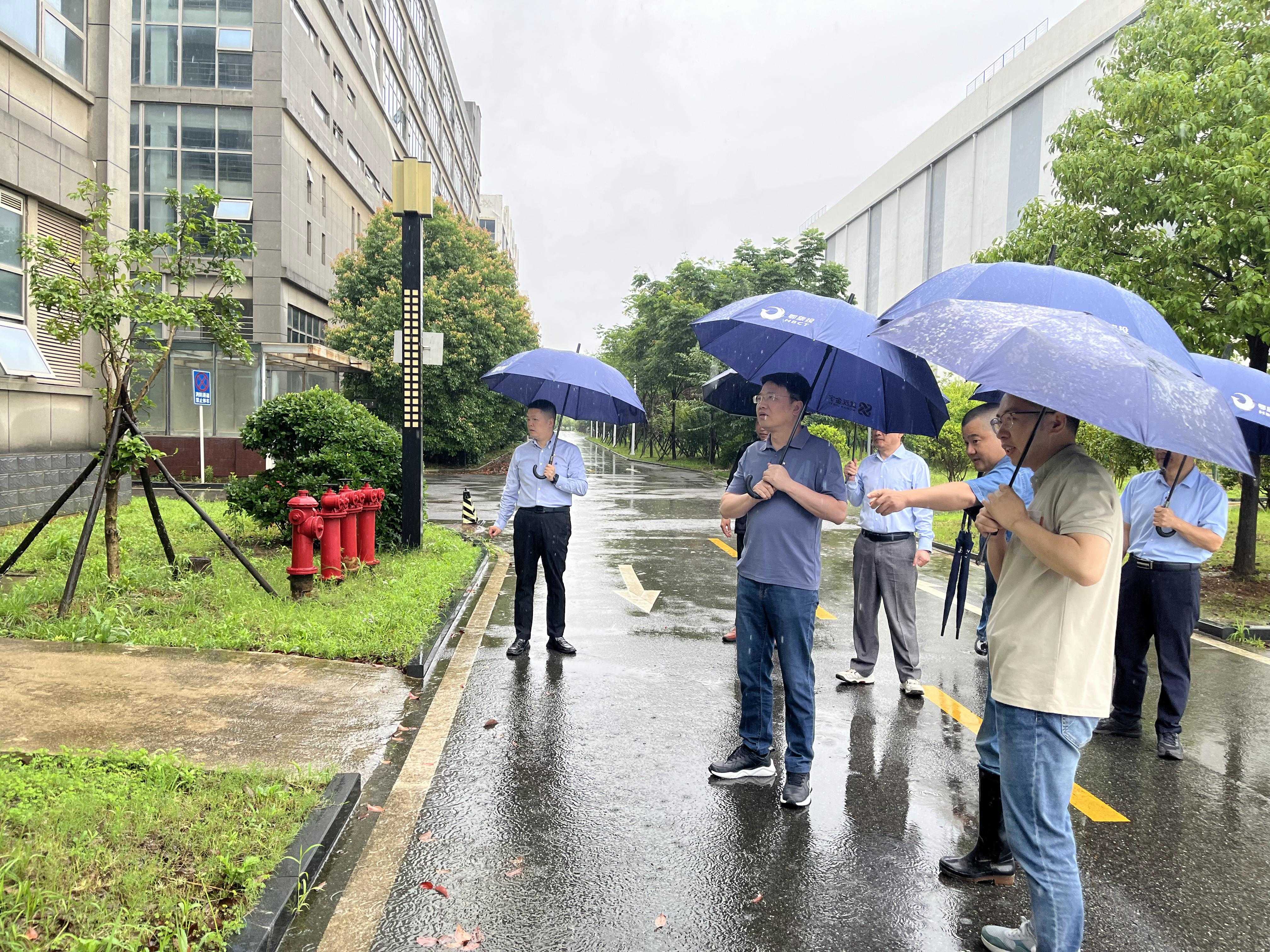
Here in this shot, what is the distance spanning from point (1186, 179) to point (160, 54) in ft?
99.0

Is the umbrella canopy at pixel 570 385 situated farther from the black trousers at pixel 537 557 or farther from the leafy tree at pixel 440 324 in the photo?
the leafy tree at pixel 440 324

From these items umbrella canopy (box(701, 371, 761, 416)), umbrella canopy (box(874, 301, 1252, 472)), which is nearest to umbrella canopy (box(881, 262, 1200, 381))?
umbrella canopy (box(874, 301, 1252, 472))

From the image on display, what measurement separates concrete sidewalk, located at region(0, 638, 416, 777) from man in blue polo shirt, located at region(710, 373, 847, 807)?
6.98ft

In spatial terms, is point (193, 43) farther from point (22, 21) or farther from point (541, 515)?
point (541, 515)

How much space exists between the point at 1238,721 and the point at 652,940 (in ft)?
15.4

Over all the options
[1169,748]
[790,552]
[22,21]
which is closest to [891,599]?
[1169,748]

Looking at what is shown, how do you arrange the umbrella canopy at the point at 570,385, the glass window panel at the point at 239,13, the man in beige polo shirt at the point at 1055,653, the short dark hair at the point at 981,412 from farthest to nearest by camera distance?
1. the glass window panel at the point at 239,13
2. the umbrella canopy at the point at 570,385
3. the short dark hair at the point at 981,412
4. the man in beige polo shirt at the point at 1055,653

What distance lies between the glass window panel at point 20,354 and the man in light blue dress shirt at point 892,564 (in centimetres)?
1039

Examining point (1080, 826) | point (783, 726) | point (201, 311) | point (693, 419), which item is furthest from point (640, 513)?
point (693, 419)

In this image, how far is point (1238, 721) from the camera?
19.1ft

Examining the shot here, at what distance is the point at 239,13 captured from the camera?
93.4 feet

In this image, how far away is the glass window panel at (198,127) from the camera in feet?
95.5

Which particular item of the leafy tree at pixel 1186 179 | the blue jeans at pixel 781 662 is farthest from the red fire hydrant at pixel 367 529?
the leafy tree at pixel 1186 179

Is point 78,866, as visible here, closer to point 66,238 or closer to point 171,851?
point 171,851
